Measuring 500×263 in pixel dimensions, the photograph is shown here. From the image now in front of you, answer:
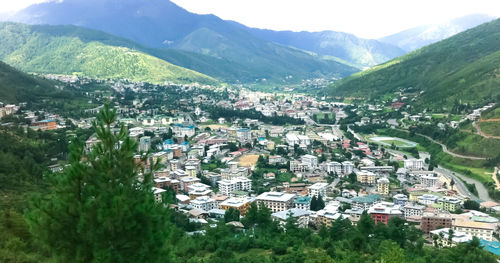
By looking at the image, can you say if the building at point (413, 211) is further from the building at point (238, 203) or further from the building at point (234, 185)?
the building at point (234, 185)

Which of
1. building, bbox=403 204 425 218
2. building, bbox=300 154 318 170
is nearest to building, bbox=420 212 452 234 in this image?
building, bbox=403 204 425 218

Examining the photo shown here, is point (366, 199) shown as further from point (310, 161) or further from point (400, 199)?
point (310, 161)

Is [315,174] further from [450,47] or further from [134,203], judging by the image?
[450,47]

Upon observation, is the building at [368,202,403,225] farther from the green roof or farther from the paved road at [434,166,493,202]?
the paved road at [434,166,493,202]

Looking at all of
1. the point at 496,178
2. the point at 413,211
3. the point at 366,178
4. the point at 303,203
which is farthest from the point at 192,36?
the point at 413,211

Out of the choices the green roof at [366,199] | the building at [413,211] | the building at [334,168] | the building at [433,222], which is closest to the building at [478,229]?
the building at [433,222]

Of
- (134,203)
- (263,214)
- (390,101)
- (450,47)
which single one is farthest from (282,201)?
(450,47)

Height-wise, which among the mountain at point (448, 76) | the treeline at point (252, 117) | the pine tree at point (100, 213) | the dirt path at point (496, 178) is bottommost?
the dirt path at point (496, 178)
